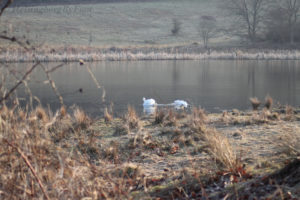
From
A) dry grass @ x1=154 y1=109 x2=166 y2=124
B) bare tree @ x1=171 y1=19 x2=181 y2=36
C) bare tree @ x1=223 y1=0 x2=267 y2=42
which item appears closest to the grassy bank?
dry grass @ x1=154 y1=109 x2=166 y2=124

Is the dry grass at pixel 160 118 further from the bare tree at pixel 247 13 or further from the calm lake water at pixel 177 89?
the bare tree at pixel 247 13

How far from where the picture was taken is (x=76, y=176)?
3879 mm

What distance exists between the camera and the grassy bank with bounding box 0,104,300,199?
3885 millimetres

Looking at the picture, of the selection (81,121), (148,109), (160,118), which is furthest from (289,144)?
(148,109)

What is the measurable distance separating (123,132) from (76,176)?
376 centimetres

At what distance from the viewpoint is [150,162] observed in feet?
19.4

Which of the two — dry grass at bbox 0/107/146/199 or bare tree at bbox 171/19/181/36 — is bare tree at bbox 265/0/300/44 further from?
dry grass at bbox 0/107/146/199

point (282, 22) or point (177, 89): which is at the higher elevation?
point (282, 22)

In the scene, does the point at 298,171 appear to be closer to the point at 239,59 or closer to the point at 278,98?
the point at 278,98

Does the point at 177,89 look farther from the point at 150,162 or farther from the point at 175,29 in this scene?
the point at 175,29

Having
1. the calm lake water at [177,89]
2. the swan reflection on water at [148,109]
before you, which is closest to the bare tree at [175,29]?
the calm lake water at [177,89]

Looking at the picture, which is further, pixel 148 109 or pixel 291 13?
pixel 291 13

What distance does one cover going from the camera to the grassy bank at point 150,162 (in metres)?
3.88

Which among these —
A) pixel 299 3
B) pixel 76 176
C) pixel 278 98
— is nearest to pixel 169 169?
pixel 76 176
